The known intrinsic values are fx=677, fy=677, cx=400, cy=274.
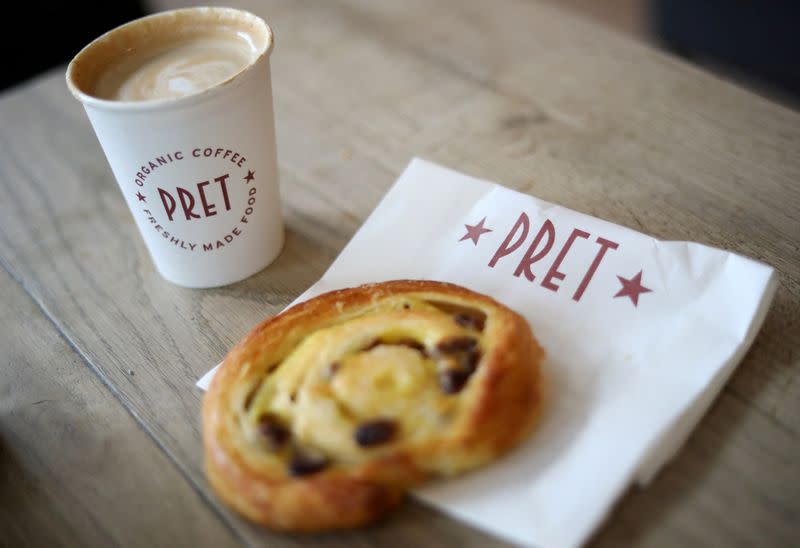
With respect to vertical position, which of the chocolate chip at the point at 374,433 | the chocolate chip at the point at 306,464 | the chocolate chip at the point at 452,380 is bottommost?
the chocolate chip at the point at 306,464

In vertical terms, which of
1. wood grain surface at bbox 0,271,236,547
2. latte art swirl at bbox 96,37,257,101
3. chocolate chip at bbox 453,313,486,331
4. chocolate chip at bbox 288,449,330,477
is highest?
latte art swirl at bbox 96,37,257,101

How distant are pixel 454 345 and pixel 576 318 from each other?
0.46 feet

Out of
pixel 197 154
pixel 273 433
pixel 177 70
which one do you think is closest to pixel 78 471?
pixel 273 433

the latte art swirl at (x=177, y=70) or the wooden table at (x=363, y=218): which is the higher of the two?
the latte art swirl at (x=177, y=70)

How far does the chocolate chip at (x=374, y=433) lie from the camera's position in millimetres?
549

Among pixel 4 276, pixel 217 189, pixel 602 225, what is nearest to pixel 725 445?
pixel 602 225

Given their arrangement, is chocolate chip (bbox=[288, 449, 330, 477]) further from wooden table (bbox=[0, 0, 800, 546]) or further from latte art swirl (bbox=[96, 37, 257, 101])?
latte art swirl (bbox=[96, 37, 257, 101])

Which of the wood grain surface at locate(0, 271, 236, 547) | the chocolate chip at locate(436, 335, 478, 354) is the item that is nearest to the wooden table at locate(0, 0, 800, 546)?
the wood grain surface at locate(0, 271, 236, 547)

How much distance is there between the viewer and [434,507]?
562 mm

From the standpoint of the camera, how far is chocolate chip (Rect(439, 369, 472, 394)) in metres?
0.58

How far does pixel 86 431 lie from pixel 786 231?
31.8 inches

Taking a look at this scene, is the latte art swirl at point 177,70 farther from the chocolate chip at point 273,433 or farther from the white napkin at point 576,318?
the chocolate chip at point 273,433

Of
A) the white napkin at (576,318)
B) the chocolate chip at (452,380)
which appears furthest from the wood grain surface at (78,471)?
the chocolate chip at (452,380)

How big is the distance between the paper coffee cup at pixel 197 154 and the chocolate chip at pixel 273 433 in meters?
0.27
